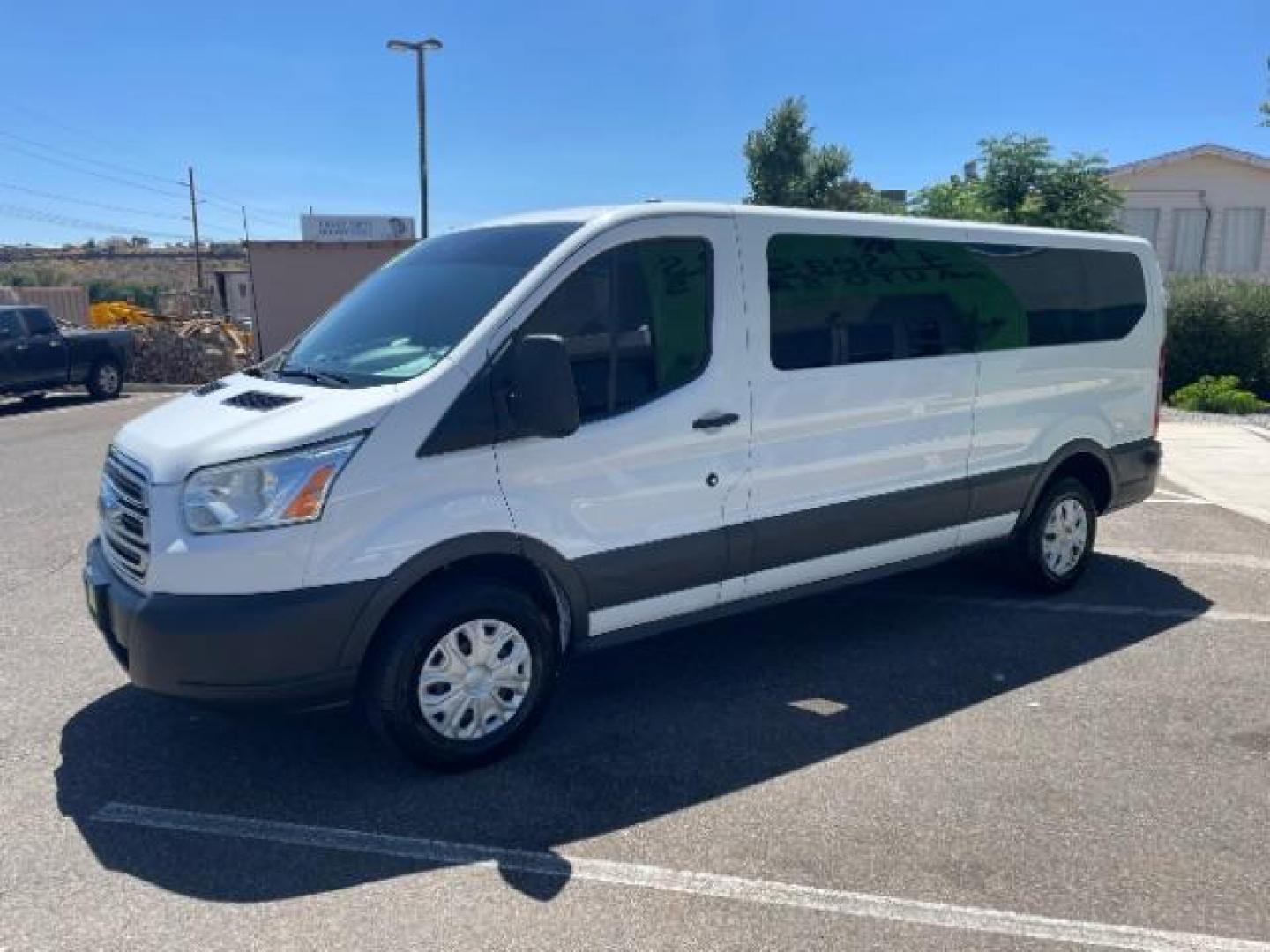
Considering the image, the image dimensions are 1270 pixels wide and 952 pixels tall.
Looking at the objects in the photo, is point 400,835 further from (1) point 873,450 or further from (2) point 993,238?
(2) point 993,238

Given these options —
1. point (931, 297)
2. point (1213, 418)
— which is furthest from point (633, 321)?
point (1213, 418)

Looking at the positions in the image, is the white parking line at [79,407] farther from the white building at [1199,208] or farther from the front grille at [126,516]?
the white building at [1199,208]

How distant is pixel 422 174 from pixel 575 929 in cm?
2311

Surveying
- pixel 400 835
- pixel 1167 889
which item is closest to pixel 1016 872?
pixel 1167 889

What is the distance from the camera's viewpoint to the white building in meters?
27.2

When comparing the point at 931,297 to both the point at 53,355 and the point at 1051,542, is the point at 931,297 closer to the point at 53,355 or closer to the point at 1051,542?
the point at 1051,542

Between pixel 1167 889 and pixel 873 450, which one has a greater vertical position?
pixel 873 450

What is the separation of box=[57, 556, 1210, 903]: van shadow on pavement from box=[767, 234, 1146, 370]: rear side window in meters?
1.54

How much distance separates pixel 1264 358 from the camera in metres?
16.1

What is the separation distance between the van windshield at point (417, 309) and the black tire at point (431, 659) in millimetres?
859

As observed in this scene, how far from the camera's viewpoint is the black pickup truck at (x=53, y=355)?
15.9 metres

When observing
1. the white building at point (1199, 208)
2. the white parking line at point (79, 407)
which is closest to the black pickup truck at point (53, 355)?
the white parking line at point (79, 407)

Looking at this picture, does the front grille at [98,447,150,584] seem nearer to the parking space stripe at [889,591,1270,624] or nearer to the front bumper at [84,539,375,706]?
the front bumper at [84,539,375,706]

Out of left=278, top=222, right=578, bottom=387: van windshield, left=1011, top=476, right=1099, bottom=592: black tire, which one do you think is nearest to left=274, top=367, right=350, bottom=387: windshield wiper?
left=278, top=222, right=578, bottom=387: van windshield
